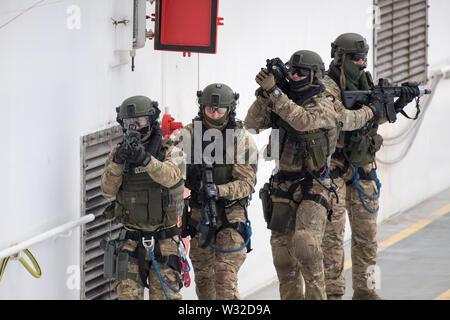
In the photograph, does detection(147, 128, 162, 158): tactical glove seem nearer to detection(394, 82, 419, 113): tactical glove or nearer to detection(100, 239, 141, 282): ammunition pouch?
detection(100, 239, 141, 282): ammunition pouch

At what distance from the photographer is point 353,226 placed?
25.5ft

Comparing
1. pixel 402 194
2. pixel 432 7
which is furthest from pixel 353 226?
pixel 432 7

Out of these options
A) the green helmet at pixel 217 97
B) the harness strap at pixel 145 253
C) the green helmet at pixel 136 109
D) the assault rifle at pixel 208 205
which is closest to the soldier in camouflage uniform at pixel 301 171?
the green helmet at pixel 217 97

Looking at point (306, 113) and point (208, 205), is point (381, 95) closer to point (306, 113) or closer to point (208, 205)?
point (306, 113)

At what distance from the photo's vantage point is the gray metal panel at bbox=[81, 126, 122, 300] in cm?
644

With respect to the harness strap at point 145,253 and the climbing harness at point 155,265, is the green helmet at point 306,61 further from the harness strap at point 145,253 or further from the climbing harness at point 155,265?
the climbing harness at point 155,265

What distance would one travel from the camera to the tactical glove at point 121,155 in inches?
226

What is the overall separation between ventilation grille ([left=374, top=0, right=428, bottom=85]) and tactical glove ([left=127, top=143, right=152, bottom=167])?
18.0ft

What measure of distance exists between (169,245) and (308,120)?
137 cm

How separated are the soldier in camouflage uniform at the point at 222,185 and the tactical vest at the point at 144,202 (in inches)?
17.8

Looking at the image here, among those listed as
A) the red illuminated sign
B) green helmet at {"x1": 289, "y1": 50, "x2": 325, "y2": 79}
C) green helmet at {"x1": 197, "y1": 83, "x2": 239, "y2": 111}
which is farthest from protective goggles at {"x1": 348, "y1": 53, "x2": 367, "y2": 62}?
green helmet at {"x1": 197, "y1": 83, "x2": 239, "y2": 111}

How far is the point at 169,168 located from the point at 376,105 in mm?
2202

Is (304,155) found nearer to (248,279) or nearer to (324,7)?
(248,279)

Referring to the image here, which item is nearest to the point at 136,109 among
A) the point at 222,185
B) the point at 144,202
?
the point at 144,202
